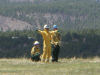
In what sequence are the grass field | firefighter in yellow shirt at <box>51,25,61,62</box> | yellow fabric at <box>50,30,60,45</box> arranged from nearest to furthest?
the grass field, firefighter in yellow shirt at <box>51,25,61,62</box>, yellow fabric at <box>50,30,60,45</box>

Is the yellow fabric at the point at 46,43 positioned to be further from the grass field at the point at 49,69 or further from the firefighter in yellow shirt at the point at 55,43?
the grass field at the point at 49,69

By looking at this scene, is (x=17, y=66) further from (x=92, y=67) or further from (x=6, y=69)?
(x=92, y=67)

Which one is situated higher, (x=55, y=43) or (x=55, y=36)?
(x=55, y=36)

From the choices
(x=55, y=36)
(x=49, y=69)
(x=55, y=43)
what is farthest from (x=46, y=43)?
(x=49, y=69)

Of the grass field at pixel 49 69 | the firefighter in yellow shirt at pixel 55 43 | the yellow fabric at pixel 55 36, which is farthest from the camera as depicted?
the yellow fabric at pixel 55 36

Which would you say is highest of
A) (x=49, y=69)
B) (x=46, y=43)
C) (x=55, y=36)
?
(x=55, y=36)

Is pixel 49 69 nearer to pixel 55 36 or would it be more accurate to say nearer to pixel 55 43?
pixel 55 43

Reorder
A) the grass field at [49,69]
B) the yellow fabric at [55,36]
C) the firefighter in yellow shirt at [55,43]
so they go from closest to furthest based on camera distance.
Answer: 1. the grass field at [49,69]
2. the firefighter in yellow shirt at [55,43]
3. the yellow fabric at [55,36]

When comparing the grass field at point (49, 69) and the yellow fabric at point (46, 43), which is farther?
the yellow fabric at point (46, 43)

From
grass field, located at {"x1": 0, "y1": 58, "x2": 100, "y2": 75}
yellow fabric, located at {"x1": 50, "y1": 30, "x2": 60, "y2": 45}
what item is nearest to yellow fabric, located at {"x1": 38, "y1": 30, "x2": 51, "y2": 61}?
yellow fabric, located at {"x1": 50, "y1": 30, "x2": 60, "y2": 45}

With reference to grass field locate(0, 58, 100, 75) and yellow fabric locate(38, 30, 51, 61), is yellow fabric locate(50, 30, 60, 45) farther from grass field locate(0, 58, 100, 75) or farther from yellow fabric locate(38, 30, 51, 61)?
grass field locate(0, 58, 100, 75)

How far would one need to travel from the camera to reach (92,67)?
21.3 m

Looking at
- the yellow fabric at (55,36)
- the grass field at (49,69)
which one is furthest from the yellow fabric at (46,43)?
the grass field at (49,69)

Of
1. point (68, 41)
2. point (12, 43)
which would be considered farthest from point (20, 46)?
point (68, 41)
